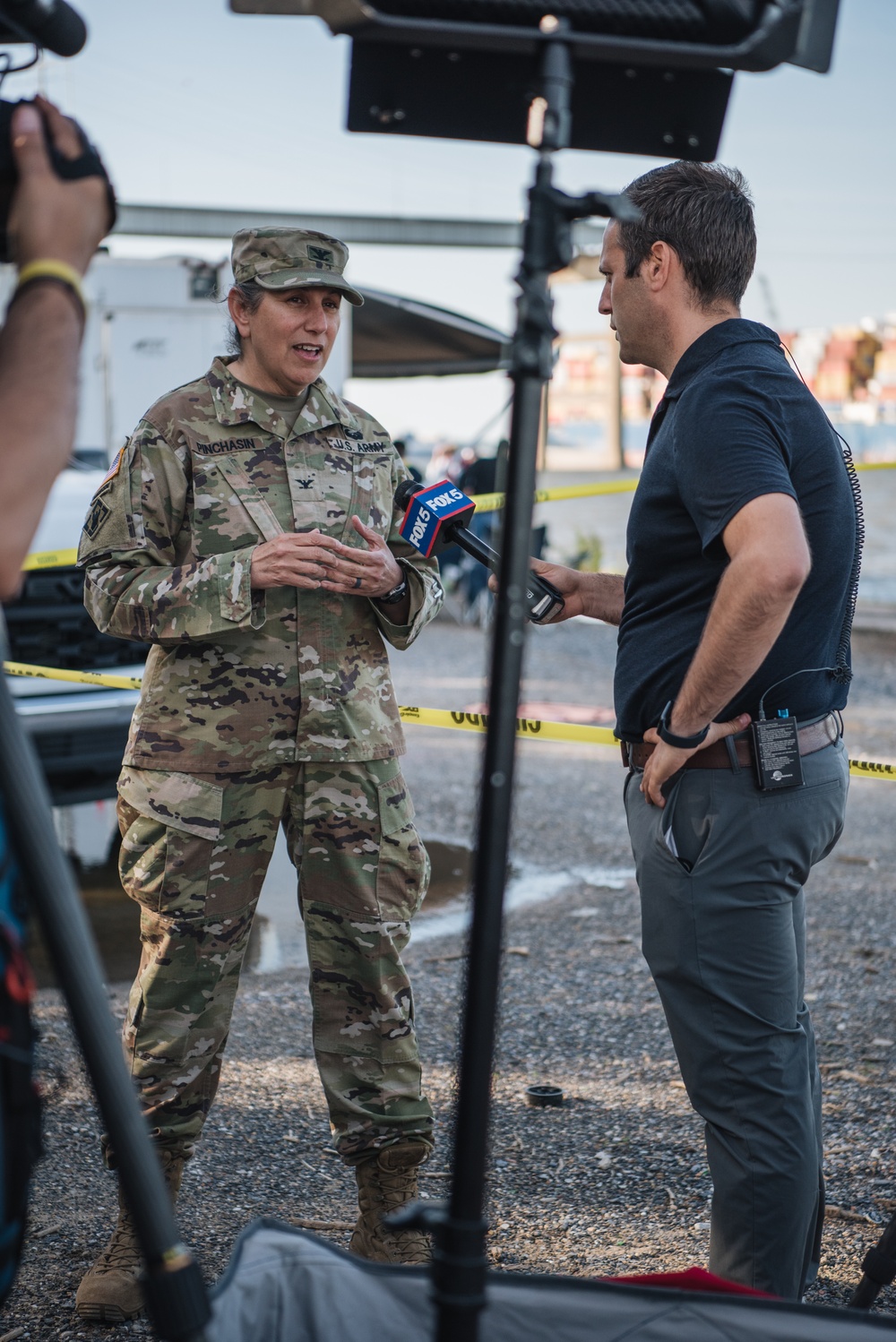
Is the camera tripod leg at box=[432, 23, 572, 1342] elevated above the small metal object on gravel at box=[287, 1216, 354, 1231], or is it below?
above

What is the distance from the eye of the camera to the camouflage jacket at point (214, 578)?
278 cm

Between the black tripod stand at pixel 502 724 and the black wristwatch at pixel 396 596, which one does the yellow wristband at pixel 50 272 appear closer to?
the black tripod stand at pixel 502 724

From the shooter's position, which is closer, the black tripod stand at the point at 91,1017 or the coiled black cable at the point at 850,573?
the black tripod stand at the point at 91,1017

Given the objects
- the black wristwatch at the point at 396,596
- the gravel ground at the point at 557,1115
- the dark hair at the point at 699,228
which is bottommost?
the gravel ground at the point at 557,1115

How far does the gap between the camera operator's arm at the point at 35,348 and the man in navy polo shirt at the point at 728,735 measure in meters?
1.18

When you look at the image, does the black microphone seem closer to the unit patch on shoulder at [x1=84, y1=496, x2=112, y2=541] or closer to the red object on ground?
the unit patch on shoulder at [x1=84, y1=496, x2=112, y2=541]

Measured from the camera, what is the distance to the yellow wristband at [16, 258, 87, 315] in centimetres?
139

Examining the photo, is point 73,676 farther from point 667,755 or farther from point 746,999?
point 746,999

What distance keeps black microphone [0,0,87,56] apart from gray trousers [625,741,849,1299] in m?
1.55

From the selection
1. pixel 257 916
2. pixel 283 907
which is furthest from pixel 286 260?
pixel 283 907

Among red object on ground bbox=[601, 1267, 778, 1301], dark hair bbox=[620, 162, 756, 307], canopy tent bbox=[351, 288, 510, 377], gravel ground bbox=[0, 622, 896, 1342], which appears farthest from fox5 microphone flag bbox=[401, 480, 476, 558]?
canopy tent bbox=[351, 288, 510, 377]

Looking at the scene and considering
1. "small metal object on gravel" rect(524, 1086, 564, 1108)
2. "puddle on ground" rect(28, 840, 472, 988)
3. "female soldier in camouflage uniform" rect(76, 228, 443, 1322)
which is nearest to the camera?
"female soldier in camouflage uniform" rect(76, 228, 443, 1322)

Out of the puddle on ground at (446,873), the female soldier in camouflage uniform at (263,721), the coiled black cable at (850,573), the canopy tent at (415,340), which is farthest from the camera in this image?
the canopy tent at (415,340)

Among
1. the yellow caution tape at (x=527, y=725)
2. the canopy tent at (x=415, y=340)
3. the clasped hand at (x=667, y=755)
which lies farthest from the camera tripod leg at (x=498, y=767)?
the canopy tent at (x=415, y=340)
